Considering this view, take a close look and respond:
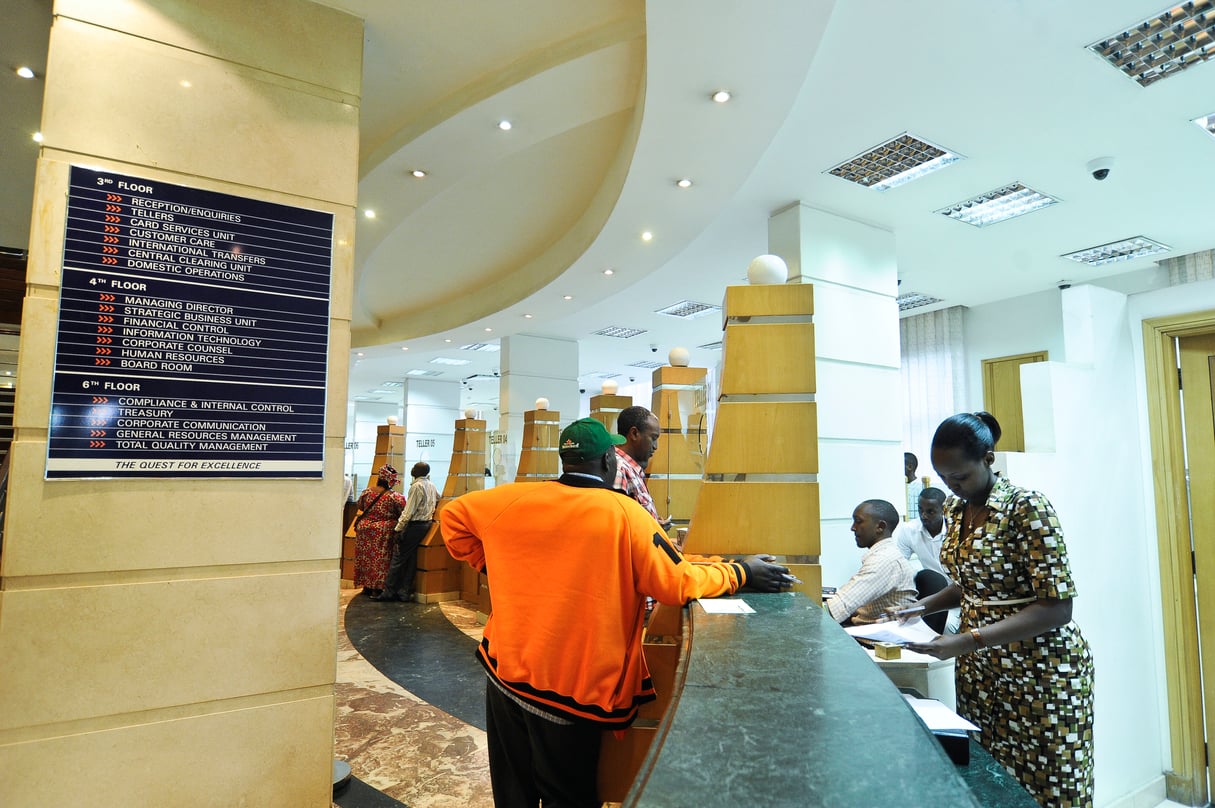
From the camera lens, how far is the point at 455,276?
783 centimetres

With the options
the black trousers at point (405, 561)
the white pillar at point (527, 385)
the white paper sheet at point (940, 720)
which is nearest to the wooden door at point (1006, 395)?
the white pillar at point (527, 385)

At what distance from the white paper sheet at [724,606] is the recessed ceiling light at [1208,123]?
432 centimetres

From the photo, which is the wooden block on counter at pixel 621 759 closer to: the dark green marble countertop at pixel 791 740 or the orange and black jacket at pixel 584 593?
the orange and black jacket at pixel 584 593

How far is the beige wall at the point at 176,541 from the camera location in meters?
1.97

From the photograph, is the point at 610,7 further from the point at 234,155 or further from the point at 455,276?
the point at 455,276

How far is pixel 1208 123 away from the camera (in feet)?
13.1

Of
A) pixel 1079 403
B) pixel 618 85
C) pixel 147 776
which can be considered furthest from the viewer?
pixel 1079 403

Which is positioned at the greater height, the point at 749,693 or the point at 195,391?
the point at 195,391

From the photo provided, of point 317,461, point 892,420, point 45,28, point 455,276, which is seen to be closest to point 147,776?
point 317,461

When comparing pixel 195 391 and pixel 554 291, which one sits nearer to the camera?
pixel 195 391

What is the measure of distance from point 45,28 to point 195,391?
2.14 metres

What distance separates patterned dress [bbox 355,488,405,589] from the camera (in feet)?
25.7

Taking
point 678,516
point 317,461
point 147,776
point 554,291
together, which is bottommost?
point 147,776

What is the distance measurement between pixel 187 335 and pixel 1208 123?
550 cm
